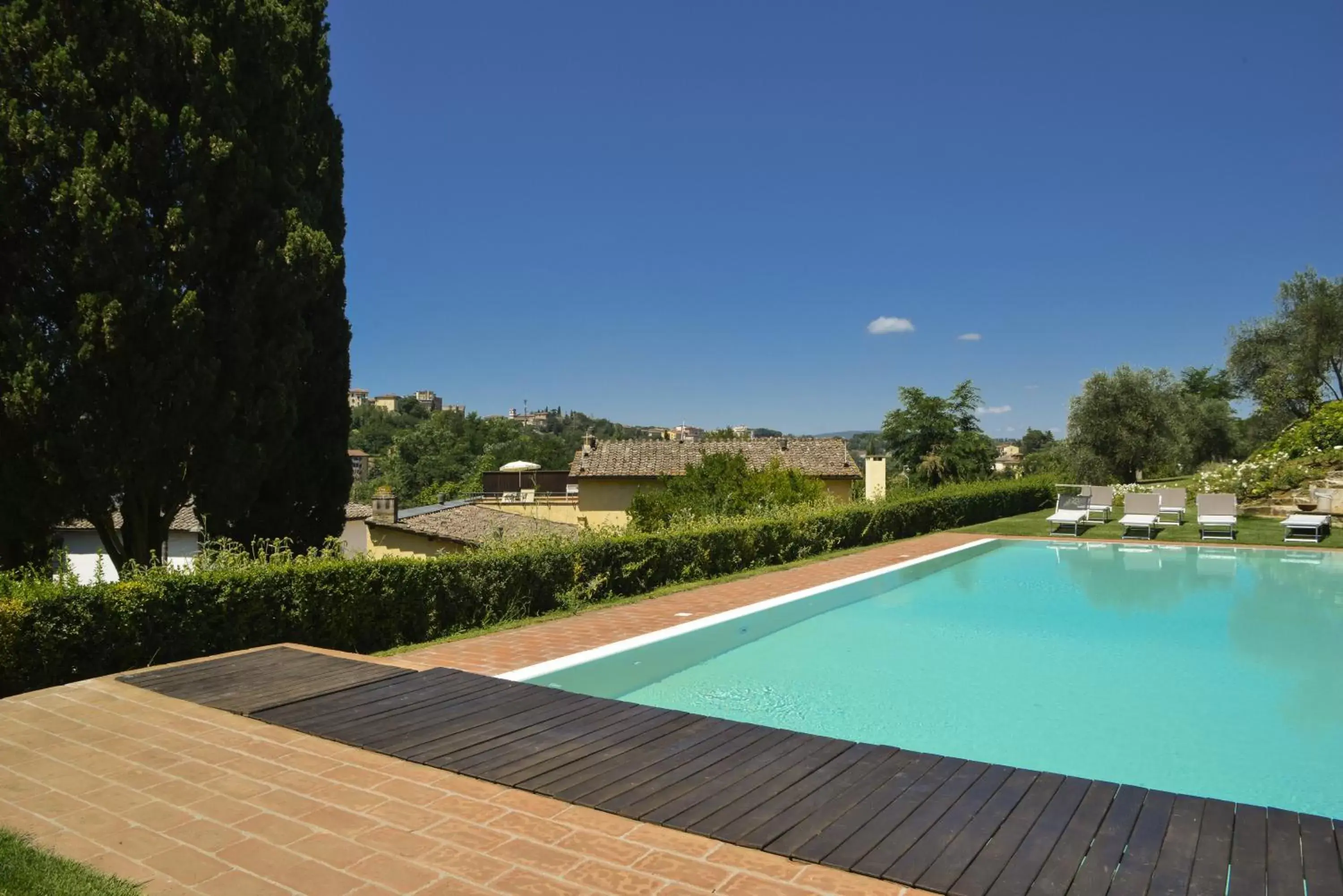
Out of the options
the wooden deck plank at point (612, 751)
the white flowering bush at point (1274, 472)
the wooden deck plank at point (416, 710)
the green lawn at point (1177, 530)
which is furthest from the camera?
the white flowering bush at point (1274, 472)

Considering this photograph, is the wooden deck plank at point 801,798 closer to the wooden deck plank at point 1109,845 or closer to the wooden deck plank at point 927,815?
the wooden deck plank at point 927,815

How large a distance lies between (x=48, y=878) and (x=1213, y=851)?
4.18 m

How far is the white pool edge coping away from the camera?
6.70 metres

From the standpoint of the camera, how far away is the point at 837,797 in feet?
11.3

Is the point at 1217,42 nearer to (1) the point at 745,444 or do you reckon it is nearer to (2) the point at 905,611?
(2) the point at 905,611

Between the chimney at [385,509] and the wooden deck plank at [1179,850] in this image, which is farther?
the chimney at [385,509]

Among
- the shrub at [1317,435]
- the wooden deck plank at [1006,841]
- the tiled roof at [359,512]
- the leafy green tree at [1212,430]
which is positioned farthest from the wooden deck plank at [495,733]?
the leafy green tree at [1212,430]

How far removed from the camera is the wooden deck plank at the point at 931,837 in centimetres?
277

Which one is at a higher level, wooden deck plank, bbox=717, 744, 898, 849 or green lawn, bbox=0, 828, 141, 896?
green lawn, bbox=0, 828, 141, 896

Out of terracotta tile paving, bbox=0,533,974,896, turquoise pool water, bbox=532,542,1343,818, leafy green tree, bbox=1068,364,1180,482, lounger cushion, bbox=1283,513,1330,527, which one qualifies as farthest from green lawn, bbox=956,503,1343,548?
terracotta tile paving, bbox=0,533,974,896

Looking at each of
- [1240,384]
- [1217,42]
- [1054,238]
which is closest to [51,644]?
[1217,42]

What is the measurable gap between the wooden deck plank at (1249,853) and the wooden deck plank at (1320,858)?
0.12 m

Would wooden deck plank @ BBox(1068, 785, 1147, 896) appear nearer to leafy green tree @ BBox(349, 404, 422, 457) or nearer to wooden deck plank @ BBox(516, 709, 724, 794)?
wooden deck plank @ BBox(516, 709, 724, 794)

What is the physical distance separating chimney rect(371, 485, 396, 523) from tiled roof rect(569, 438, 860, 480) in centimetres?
962
